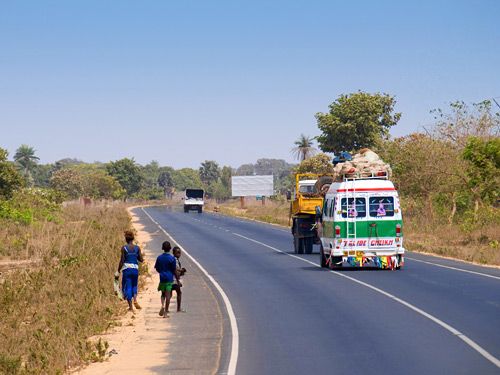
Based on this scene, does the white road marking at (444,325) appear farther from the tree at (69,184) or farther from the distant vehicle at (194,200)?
the tree at (69,184)

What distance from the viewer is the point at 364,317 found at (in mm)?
18672

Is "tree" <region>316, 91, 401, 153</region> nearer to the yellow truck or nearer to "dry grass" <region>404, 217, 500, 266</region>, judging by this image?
"dry grass" <region>404, 217, 500, 266</region>

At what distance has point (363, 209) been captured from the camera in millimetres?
28844

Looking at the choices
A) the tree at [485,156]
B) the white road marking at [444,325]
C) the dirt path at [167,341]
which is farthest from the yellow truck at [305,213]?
the dirt path at [167,341]

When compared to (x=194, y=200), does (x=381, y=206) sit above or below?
below

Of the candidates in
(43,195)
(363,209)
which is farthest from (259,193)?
(363,209)

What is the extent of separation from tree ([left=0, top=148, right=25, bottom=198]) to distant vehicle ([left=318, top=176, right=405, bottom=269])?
1429 inches

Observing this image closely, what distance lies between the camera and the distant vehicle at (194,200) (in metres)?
112

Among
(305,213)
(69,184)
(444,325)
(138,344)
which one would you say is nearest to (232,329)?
(138,344)

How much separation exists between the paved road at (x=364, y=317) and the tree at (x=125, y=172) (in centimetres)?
14399

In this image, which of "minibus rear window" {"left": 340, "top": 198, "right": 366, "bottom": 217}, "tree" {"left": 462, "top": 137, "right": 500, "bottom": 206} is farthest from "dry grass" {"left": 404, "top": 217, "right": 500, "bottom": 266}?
"minibus rear window" {"left": 340, "top": 198, "right": 366, "bottom": 217}

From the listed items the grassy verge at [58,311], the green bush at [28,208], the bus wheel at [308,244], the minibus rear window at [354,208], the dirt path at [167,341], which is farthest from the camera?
the green bush at [28,208]

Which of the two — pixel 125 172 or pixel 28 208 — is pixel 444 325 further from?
pixel 125 172

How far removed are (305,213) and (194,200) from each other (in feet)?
246
